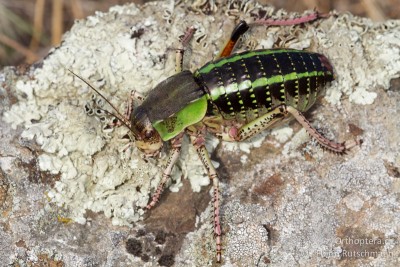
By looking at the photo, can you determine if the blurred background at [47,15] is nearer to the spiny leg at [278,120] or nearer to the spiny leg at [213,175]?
the spiny leg at [278,120]

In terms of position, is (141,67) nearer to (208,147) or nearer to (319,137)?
(208,147)

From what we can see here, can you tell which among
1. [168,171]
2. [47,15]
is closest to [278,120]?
[168,171]

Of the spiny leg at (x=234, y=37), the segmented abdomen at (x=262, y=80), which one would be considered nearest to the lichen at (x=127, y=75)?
the spiny leg at (x=234, y=37)

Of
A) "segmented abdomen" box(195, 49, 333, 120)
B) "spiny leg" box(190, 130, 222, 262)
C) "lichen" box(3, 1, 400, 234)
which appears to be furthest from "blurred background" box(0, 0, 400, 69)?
"spiny leg" box(190, 130, 222, 262)

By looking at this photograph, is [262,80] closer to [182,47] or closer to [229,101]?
[229,101]

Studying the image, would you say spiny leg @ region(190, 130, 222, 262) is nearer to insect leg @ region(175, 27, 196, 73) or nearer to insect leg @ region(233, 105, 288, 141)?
insect leg @ region(233, 105, 288, 141)

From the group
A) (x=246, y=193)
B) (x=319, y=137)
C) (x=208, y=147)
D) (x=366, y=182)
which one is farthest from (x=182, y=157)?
(x=366, y=182)
